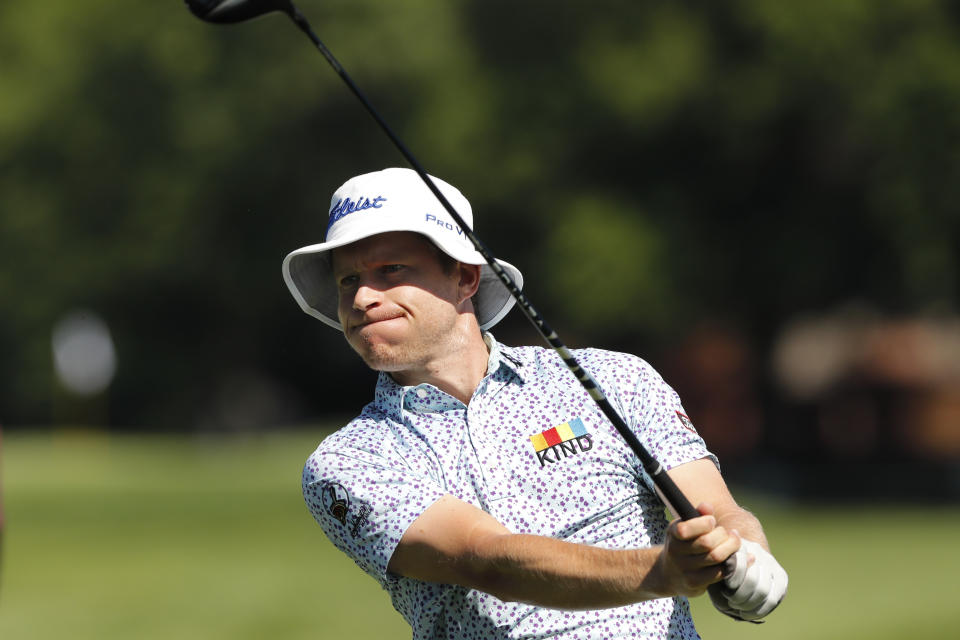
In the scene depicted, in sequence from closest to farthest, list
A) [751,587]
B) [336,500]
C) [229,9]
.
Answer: [751,587] → [229,9] → [336,500]

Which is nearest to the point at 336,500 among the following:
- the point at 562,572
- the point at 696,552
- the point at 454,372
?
the point at 454,372

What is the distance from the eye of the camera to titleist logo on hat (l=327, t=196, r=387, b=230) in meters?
3.89

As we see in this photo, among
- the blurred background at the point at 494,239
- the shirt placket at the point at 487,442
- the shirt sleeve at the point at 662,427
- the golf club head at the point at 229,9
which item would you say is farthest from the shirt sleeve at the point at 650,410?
the blurred background at the point at 494,239

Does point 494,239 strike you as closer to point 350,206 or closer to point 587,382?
point 350,206

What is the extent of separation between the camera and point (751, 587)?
127 inches

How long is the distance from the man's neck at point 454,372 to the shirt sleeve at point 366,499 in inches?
Result: 10.9

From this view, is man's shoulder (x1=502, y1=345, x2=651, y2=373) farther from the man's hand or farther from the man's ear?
the man's hand

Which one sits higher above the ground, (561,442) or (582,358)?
(582,358)

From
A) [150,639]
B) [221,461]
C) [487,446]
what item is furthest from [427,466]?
[221,461]

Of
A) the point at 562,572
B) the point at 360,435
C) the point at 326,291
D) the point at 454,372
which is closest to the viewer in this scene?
the point at 562,572

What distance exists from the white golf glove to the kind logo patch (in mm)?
507

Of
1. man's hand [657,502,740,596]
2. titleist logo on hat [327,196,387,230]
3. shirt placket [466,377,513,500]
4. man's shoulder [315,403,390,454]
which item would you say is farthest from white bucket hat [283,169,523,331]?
man's hand [657,502,740,596]

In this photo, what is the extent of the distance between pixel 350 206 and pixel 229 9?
1.95ft

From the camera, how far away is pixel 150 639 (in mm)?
11828
